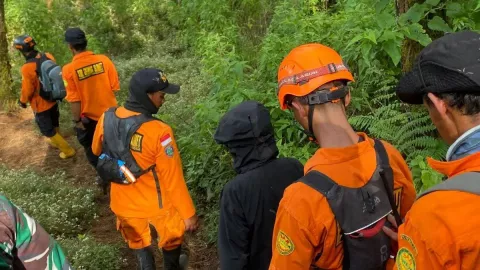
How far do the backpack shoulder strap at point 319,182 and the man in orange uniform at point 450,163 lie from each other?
0.44 meters

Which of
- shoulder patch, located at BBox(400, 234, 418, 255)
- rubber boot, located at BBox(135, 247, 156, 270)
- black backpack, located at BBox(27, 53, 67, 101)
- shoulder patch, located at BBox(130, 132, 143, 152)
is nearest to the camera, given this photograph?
shoulder patch, located at BBox(400, 234, 418, 255)

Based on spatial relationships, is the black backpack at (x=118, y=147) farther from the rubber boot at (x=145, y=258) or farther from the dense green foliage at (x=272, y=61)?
the dense green foliage at (x=272, y=61)

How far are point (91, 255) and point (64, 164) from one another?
3715mm

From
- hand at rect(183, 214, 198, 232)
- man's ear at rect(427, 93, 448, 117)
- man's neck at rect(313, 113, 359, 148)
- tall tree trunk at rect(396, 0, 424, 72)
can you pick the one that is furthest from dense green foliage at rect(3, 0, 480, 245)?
man's ear at rect(427, 93, 448, 117)

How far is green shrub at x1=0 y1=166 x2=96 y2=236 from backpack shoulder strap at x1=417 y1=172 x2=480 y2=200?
515 cm

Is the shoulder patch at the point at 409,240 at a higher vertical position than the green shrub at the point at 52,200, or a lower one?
higher

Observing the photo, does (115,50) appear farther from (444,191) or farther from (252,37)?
(444,191)

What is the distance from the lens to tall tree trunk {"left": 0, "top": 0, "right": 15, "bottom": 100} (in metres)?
10.2

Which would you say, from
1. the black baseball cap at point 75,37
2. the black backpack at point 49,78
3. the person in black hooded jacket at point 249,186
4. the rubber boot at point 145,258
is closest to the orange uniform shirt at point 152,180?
the rubber boot at point 145,258

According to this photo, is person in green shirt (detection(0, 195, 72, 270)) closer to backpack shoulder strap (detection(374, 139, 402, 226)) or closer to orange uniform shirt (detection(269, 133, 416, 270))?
orange uniform shirt (detection(269, 133, 416, 270))

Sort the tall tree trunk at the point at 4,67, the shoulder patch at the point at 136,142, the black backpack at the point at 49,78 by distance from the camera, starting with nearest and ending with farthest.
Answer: the shoulder patch at the point at 136,142, the black backpack at the point at 49,78, the tall tree trunk at the point at 4,67

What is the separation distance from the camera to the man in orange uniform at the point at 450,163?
1398 millimetres

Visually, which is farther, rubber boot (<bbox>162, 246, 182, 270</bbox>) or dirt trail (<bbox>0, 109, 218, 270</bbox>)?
dirt trail (<bbox>0, 109, 218, 270</bbox>)

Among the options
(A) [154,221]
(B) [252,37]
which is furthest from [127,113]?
(B) [252,37]
